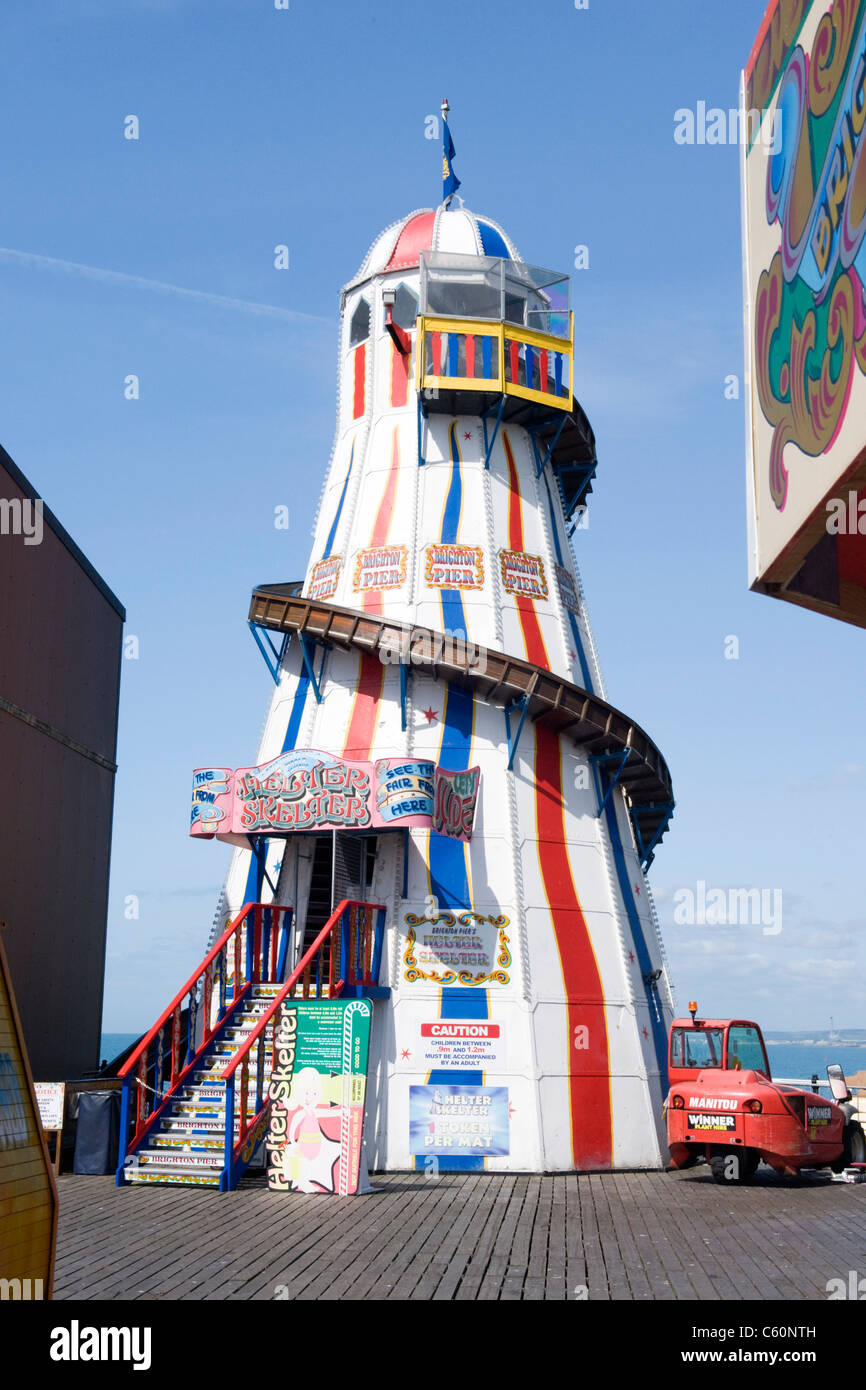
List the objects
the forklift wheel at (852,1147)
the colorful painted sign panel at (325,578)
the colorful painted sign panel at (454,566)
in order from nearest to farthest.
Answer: the forklift wheel at (852,1147) → the colorful painted sign panel at (454,566) → the colorful painted sign panel at (325,578)

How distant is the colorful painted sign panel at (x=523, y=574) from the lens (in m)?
24.8

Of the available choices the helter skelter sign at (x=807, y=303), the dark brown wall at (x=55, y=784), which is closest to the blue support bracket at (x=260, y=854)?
the dark brown wall at (x=55, y=784)

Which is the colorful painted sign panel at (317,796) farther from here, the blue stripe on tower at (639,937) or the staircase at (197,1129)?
the blue stripe on tower at (639,937)

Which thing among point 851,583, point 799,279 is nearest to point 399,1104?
point 851,583

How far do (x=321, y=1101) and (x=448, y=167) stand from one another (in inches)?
808

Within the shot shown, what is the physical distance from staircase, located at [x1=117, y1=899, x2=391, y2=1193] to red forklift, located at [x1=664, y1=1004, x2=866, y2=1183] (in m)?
4.99

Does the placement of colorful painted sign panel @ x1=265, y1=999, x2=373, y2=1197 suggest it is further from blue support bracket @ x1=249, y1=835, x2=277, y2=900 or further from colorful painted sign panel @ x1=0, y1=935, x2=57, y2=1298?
colorful painted sign panel @ x1=0, y1=935, x2=57, y2=1298

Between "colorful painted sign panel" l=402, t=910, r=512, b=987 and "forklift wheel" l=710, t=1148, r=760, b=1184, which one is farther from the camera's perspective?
"colorful painted sign panel" l=402, t=910, r=512, b=987

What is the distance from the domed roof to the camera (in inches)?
1063

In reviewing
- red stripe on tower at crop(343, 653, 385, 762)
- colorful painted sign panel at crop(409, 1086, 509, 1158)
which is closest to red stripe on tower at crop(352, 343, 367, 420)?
red stripe on tower at crop(343, 653, 385, 762)

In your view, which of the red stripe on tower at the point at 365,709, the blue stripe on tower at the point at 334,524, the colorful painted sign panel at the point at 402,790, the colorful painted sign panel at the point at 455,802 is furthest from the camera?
the blue stripe on tower at the point at 334,524

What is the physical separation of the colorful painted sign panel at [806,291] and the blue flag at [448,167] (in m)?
19.7

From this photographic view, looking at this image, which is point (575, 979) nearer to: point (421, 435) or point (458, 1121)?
point (458, 1121)
